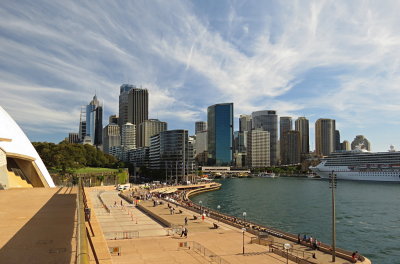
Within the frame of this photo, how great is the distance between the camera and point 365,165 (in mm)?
124625

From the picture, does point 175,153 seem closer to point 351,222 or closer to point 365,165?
point 365,165

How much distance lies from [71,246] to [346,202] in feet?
196

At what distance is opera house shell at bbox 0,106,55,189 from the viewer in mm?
27188

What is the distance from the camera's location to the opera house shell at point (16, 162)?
89.2ft

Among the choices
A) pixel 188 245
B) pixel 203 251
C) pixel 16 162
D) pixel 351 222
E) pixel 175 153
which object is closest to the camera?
pixel 203 251

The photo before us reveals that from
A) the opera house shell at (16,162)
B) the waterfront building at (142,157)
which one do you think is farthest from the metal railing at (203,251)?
the waterfront building at (142,157)

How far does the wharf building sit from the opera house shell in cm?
10254

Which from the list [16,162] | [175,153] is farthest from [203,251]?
[175,153]

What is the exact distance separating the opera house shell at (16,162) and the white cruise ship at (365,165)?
99389 millimetres

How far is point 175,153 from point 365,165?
7462 cm

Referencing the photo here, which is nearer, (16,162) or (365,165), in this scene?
(16,162)

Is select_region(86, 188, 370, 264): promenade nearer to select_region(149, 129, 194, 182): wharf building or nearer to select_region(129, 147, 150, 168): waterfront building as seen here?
select_region(149, 129, 194, 182): wharf building

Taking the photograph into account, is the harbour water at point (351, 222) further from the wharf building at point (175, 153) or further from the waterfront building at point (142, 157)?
the waterfront building at point (142, 157)

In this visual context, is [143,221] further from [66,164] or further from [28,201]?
[66,164]
